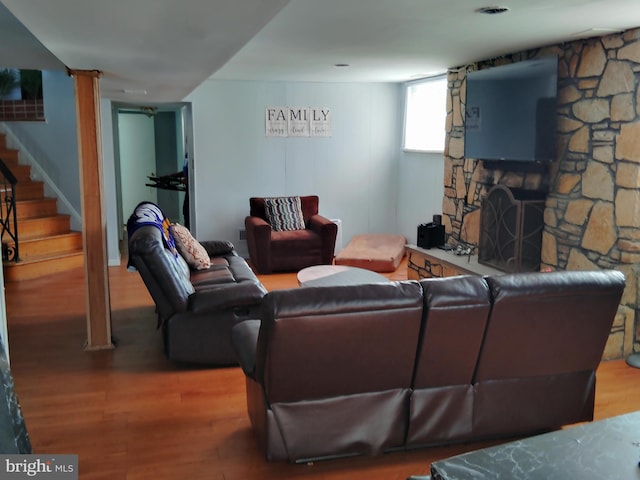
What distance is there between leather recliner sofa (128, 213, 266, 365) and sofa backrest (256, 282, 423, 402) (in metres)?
1.36

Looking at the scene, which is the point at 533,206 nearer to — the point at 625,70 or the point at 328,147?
the point at 625,70

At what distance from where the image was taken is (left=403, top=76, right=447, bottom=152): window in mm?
7156

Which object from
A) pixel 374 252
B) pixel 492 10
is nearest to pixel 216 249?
pixel 374 252

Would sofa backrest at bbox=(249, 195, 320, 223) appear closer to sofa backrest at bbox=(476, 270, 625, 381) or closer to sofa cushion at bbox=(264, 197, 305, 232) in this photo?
sofa cushion at bbox=(264, 197, 305, 232)

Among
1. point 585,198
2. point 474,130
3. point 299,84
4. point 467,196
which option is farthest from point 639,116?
point 299,84

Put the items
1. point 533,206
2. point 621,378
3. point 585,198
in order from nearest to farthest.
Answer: point 621,378
point 585,198
point 533,206

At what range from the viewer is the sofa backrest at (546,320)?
272cm

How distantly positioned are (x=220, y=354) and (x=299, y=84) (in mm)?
4495

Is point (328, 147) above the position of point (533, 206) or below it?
above

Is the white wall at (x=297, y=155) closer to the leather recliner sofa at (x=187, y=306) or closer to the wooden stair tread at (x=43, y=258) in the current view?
the wooden stair tread at (x=43, y=258)

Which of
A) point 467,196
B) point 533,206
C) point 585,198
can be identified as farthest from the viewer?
point 467,196

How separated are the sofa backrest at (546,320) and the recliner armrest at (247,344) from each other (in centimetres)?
105

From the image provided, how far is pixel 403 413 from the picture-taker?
112 inches

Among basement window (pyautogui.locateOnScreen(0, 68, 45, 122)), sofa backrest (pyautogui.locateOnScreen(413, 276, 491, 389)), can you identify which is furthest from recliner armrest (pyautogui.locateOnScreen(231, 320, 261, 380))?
basement window (pyautogui.locateOnScreen(0, 68, 45, 122))
